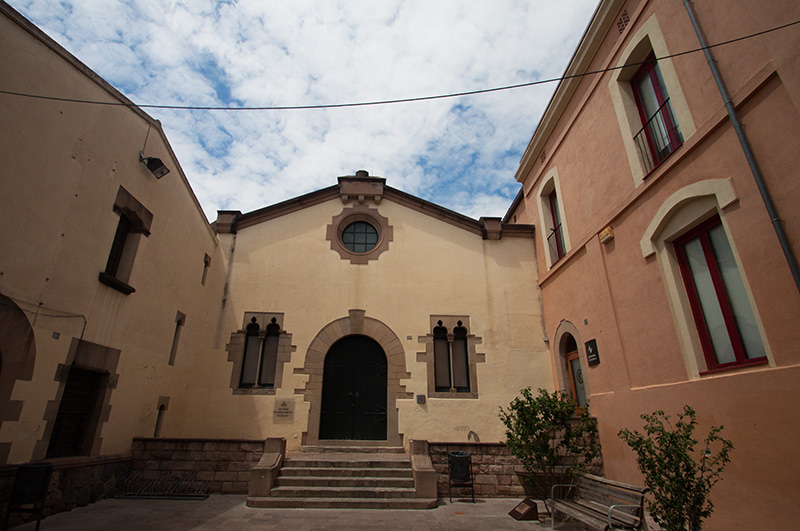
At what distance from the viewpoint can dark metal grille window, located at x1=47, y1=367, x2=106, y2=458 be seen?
634 cm

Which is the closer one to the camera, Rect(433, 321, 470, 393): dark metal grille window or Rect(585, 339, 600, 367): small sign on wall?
Rect(585, 339, 600, 367): small sign on wall

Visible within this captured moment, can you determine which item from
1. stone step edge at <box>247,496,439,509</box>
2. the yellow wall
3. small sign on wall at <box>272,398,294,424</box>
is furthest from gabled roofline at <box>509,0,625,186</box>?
small sign on wall at <box>272,398,294,424</box>

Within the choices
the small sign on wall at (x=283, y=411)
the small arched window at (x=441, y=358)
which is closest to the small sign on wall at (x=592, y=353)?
the small arched window at (x=441, y=358)

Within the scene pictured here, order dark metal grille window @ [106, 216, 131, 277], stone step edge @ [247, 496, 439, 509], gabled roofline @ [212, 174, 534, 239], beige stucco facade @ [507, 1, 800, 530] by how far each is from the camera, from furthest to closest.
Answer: gabled roofline @ [212, 174, 534, 239], dark metal grille window @ [106, 216, 131, 277], stone step edge @ [247, 496, 439, 509], beige stucco facade @ [507, 1, 800, 530]

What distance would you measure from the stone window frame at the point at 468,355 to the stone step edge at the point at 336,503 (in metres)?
3.28

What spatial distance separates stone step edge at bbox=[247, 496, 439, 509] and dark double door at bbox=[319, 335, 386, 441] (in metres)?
2.78

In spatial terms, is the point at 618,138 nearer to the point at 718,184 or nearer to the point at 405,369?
the point at 718,184

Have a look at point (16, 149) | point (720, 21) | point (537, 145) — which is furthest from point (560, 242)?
point (16, 149)

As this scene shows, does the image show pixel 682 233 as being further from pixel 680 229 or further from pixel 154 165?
pixel 154 165

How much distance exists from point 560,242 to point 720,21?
5586mm

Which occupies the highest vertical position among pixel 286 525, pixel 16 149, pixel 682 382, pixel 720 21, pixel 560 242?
pixel 720 21

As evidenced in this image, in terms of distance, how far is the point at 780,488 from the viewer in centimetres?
438

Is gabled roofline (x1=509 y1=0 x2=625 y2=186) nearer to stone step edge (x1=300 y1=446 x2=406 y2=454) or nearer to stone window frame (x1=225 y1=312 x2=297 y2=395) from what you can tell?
stone window frame (x1=225 y1=312 x2=297 y2=395)

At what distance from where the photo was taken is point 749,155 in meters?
4.93
